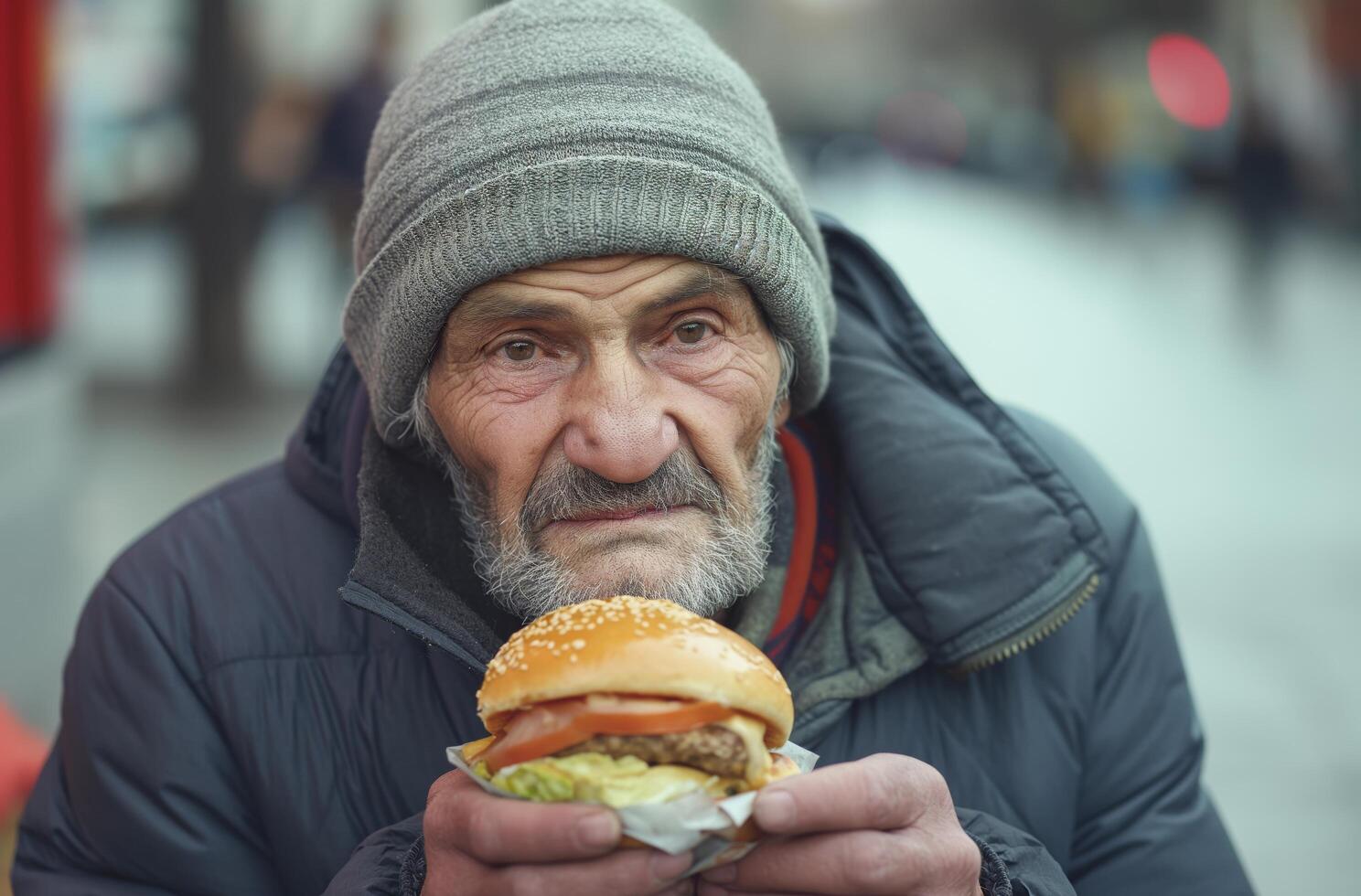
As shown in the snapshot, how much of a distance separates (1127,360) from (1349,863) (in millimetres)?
8790

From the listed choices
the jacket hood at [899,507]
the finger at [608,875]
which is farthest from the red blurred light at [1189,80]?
the finger at [608,875]

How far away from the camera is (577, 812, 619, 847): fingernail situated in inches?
60.2

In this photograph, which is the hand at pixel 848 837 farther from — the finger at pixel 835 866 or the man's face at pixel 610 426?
the man's face at pixel 610 426

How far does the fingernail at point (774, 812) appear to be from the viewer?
5.10ft

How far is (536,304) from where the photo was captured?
2.01 meters

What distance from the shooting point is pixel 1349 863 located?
473cm

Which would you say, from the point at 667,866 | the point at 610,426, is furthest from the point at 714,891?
the point at 610,426

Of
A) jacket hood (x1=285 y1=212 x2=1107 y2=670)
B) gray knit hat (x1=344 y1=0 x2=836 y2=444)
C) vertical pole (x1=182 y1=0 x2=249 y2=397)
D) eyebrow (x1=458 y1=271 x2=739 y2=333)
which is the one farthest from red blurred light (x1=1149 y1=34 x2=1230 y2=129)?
eyebrow (x1=458 y1=271 x2=739 y2=333)

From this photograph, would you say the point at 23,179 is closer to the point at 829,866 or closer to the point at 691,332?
the point at 691,332

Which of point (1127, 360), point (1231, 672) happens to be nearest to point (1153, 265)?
point (1127, 360)

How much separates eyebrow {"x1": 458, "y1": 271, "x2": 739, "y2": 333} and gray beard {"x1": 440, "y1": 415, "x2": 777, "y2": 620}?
0.69 feet

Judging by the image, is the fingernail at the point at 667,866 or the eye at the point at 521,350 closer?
the fingernail at the point at 667,866

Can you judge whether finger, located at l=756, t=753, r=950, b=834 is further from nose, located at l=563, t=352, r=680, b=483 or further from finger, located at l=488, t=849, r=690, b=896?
nose, located at l=563, t=352, r=680, b=483

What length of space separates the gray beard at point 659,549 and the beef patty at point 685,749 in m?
0.34
